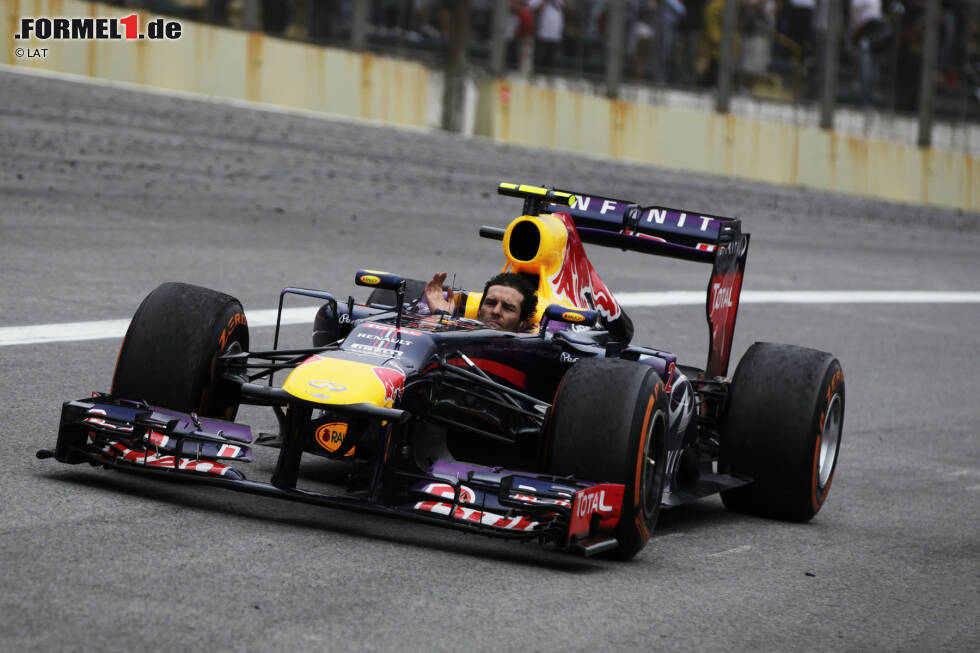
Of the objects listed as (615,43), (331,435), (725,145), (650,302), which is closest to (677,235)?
(331,435)

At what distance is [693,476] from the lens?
25.2 ft

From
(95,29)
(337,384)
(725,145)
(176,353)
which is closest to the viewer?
(337,384)

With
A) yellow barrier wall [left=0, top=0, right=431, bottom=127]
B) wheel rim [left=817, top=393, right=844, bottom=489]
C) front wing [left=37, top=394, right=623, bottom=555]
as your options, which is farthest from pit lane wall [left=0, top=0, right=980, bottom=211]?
front wing [left=37, top=394, right=623, bottom=555]

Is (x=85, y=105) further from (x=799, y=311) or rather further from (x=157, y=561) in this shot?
(x=157, y=561)

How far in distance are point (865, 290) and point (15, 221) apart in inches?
346

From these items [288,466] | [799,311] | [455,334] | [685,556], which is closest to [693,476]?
[685,556]

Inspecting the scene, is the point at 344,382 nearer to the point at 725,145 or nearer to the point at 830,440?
the point at 830,440

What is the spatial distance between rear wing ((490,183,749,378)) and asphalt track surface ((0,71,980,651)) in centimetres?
94

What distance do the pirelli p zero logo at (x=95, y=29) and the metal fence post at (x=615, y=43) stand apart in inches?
275

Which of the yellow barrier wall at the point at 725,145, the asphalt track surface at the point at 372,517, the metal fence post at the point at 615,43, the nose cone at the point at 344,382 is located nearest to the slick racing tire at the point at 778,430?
the asphalt track surface at the point at 372,517

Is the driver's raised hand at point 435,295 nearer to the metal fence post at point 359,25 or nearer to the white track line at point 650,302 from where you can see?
the white track line at point 650,302

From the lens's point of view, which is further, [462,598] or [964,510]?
[964,510]

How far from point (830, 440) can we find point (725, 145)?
1957 cm

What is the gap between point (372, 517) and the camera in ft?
21.7
